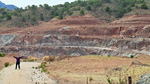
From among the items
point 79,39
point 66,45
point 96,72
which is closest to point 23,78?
point 96,72

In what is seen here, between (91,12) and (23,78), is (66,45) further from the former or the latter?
(23,78)

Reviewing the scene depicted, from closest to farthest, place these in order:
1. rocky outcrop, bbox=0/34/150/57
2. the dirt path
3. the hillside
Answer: the dirt path, rocky outcrop, bbox=0/34/150/57, the hillside

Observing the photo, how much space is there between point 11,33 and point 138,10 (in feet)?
138

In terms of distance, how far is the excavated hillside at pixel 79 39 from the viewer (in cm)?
4794

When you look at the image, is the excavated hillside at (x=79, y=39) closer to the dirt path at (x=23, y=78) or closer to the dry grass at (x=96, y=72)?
the dry grass at (x=96, y=72)

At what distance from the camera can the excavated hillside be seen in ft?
157

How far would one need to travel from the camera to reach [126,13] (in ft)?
248

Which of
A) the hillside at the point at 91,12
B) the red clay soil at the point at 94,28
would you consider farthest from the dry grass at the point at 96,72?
the hillside at the point at 91,12

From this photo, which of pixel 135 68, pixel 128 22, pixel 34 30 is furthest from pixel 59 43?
pixel 135 68

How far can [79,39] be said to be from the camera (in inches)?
2232

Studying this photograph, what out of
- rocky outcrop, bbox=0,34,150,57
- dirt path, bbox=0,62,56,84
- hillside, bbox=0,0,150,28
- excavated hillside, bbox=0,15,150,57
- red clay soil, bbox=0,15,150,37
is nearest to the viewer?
dirt path, bbox=0,62,56,84

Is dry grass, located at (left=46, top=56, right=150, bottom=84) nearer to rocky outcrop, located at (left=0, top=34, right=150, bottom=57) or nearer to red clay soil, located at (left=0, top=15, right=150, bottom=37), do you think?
rocky outcrop, located at (left=0, top=34, right=150, bottom=57)

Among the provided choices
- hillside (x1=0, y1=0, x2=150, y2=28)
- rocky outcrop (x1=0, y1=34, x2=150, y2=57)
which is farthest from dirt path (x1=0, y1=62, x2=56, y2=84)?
hillside (x1=0, y1=0, x2=150, y2=28)

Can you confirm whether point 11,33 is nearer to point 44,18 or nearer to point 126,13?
point 44,18
